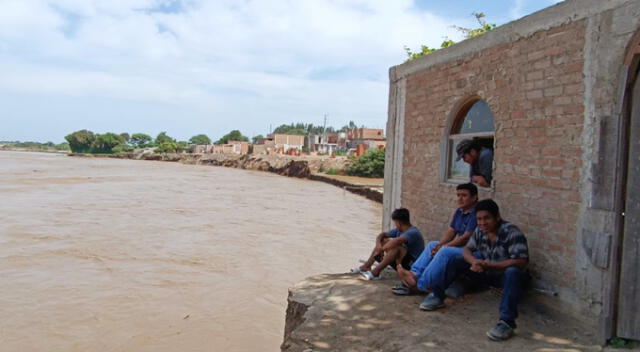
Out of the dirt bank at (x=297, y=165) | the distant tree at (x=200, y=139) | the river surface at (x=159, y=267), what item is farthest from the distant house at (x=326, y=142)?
the distant tree at (x=200, y=139)

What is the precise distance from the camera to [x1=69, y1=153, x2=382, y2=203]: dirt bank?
28.0 metres

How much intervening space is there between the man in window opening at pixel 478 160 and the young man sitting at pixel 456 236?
46cm

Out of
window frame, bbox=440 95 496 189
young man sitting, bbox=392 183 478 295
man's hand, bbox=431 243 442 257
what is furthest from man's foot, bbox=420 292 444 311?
window frame, bbox=440 95 496 189

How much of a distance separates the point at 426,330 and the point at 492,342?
0.57 meters

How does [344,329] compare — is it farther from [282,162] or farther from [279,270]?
[282,162]

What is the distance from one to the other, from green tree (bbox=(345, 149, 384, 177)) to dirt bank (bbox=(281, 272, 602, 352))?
29.0m

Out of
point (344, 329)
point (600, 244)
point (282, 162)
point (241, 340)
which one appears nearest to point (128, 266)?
point (241, 340)

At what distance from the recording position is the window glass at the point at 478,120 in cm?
546

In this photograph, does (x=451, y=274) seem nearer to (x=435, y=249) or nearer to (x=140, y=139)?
(x=435, y=249)

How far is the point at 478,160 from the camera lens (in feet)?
18.5

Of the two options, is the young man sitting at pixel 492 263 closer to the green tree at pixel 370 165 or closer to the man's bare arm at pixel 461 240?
the man's bare arm at pixel 461 240

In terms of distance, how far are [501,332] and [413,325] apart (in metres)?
0.78

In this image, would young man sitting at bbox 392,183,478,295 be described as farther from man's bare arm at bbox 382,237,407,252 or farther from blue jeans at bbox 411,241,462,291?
man's bare arm at bbox 382,237,407,252

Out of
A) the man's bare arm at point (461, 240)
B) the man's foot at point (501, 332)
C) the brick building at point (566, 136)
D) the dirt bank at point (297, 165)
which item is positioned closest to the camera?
the brick building at point (566, 136)
